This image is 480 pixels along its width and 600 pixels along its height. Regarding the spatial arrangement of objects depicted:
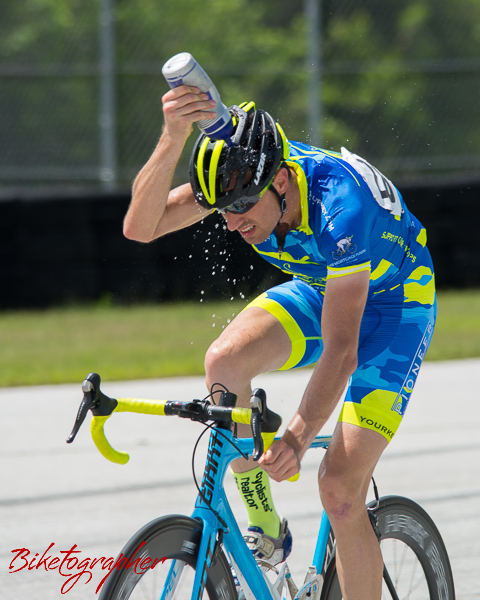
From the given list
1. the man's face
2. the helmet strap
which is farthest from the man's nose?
the helmet strap

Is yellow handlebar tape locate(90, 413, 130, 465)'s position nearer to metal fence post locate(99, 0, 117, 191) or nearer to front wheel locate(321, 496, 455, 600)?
front wheel locate(321, 496, 455, 600)

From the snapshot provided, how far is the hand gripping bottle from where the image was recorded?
8.46 feet

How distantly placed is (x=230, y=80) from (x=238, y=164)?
1230 cm

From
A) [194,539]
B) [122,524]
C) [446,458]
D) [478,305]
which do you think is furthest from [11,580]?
[478,305]

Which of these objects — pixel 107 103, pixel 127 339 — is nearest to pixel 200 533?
pixel 127 339

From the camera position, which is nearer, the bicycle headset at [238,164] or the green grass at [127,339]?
the bicycle headset at [238,164]

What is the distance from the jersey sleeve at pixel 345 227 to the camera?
8.82ft

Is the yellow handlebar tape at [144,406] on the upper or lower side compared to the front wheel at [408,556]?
upper

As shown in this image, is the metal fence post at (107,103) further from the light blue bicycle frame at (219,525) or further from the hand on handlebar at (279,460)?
the hand on handlebar at (279,460)

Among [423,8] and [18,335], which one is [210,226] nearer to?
[18,335]

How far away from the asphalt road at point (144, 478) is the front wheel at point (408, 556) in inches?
20.9

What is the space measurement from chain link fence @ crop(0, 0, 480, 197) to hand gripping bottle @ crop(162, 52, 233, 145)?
10.4m

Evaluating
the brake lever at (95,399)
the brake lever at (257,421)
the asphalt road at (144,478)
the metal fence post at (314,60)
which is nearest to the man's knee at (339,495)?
the brake lever at (257,421)

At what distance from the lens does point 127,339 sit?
10.7m
